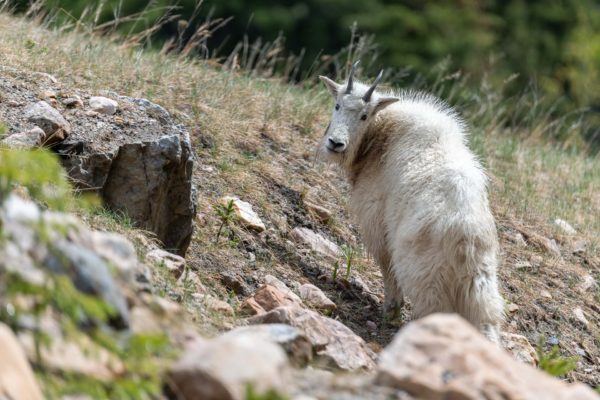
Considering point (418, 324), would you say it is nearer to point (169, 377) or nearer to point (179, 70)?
point (169, 377)

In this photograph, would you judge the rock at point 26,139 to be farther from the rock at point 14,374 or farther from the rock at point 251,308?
the rock at point 14,374

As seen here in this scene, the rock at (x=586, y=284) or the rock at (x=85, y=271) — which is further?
the rock at (x=586, y=284)

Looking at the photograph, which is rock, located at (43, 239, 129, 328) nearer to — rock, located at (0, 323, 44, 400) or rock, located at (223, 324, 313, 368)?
rock, located at (0, 323, 44, 400)

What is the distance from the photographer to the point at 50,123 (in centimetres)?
661

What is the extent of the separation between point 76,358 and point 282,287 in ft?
9.96

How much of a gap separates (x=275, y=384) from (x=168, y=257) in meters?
2.53

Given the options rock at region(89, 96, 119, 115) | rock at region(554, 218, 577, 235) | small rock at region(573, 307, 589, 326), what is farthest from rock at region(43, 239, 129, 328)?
rock at region(554, 218, 577, 235)

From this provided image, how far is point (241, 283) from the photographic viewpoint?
266 inches

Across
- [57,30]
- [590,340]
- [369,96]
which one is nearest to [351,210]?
[369,96]

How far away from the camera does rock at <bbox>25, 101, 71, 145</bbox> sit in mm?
6590

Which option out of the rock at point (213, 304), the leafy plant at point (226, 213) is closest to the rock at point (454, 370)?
the rock at point (213, 304)

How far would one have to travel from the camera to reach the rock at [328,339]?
5.08 metres

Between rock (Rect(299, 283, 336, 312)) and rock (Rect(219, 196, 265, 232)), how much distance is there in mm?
802

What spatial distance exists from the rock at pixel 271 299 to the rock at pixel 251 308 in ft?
0.14
